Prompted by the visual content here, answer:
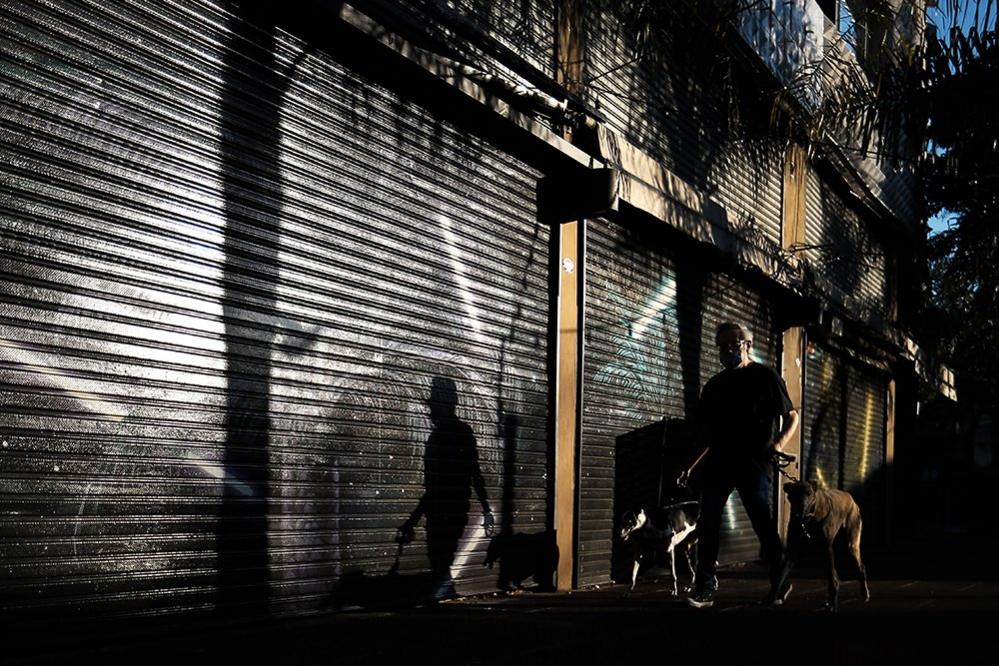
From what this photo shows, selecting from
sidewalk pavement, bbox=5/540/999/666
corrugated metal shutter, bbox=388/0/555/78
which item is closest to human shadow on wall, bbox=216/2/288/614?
sidewalk pavement, bbox=5/540/999/666

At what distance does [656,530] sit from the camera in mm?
9258

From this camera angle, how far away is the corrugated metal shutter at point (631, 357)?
10.6m

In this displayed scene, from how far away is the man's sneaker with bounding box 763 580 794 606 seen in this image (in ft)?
29.0

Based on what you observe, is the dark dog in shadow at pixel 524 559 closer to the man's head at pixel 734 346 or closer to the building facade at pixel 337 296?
the building facade at pixel 337 296

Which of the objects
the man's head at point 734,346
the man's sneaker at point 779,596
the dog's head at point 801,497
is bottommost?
the man's sneaker at point 779,596

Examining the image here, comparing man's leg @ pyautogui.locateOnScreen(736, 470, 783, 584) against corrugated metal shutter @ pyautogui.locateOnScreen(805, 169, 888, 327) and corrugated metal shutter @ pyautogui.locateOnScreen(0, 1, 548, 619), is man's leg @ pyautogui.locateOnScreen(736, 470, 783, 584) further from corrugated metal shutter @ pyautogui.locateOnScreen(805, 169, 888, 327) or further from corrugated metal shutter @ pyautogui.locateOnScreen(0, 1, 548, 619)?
corrugated metal shutter @ pyautogui.locateOnScreen(805, 169, 888, 327)

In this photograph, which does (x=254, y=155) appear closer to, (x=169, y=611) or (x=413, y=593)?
(x=169, y=611)

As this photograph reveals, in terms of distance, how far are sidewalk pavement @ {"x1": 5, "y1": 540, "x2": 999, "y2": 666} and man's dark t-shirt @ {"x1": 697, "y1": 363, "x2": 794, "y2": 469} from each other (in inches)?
41.4

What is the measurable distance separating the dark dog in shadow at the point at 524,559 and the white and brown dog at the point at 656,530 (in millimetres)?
660

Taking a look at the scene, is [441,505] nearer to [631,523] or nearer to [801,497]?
[631,523]

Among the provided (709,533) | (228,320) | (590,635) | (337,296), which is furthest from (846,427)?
(228,320)

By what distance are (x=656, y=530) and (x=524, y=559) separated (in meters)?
1.03

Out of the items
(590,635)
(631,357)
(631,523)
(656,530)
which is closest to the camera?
(590,635)

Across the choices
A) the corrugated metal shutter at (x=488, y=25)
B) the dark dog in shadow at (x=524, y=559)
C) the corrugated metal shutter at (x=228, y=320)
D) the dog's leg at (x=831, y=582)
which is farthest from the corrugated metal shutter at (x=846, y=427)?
the corrugated metal shutter at (x=228, y=320)
